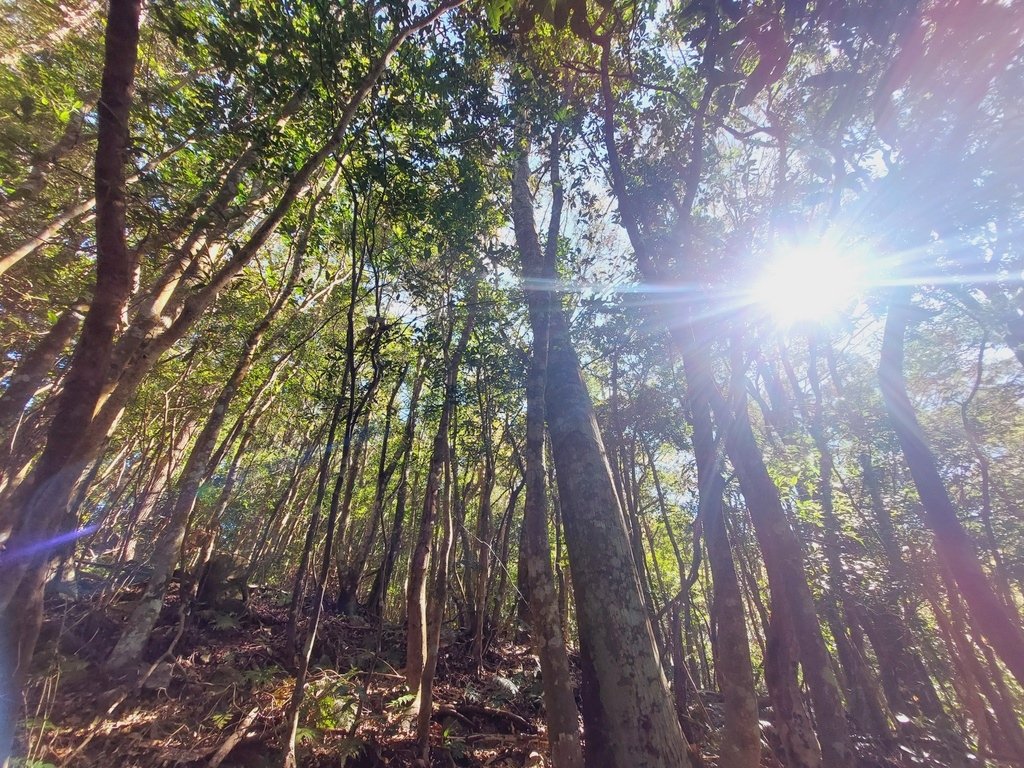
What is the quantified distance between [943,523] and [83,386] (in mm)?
10671

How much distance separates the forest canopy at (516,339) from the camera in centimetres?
368

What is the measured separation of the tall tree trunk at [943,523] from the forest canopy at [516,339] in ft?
0.17

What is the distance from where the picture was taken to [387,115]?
496 centimetres

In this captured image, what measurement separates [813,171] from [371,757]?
10677 millimetres

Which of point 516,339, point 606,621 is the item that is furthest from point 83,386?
point 516,339

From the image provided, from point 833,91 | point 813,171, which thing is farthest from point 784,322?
point 833,91

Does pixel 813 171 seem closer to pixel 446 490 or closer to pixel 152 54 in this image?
pixel 446 490

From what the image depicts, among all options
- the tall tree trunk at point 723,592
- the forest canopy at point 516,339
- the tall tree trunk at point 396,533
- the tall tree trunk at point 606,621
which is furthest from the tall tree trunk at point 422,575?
the tall tree trunk at point 723,592

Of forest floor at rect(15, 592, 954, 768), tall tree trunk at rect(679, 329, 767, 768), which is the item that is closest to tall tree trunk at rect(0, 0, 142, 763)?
forest floor at rect(15, 592, 954, 768)

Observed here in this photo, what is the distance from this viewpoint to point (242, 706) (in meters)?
4.89

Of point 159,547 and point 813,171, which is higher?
point 813,171

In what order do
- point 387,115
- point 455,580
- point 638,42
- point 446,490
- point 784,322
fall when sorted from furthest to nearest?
point 455,580
point 784,322
point 446,490
point 638,42
point 387,115

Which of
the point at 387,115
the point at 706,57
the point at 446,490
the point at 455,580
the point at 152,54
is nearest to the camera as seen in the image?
the point at 706,57

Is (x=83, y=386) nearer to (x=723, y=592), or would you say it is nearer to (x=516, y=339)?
(x=723, y=592)
